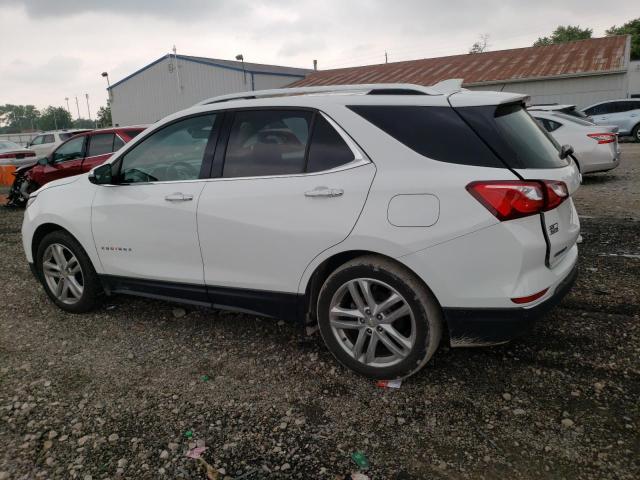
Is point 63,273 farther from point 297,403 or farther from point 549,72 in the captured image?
point 549,72

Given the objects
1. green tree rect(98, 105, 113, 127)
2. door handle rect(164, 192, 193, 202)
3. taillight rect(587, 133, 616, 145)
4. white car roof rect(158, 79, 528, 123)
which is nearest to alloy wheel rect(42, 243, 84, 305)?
door handle rect(164, 192, 193, 202)

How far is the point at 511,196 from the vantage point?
2.51 meters

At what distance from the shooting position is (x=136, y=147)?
390 cm

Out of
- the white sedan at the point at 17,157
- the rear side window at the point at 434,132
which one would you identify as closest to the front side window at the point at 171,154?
the rear side window at the point at 434,132

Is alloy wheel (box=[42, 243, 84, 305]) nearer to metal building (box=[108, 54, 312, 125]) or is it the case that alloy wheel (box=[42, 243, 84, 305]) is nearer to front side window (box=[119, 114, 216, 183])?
front side window (box=[119, 114, 216, 183])

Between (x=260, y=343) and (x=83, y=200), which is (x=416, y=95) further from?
(x=83, y=200)

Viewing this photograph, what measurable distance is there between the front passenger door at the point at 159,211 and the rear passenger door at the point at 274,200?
0.14 m

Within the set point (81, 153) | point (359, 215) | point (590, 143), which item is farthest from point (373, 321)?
point (590, 143)

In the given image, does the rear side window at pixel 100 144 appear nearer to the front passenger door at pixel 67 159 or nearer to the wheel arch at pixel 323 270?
the front passenger door at pixel 67 159

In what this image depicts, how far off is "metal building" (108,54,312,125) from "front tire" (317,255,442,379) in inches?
1156

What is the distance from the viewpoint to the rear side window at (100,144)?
9258 mm

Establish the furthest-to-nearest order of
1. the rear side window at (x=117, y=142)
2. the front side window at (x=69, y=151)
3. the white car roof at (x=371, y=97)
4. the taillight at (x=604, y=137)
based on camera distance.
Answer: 1. the taillight at (x=604, y=137)
2. the front side window at (x=69, y=151)
3. the rear side window at (x=117, y=142)
4. the white car roof at (x=371, y=97)

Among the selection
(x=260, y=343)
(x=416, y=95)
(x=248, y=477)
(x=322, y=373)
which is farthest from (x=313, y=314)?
(x=416, y=95)

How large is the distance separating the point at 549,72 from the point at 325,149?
2366 cm
